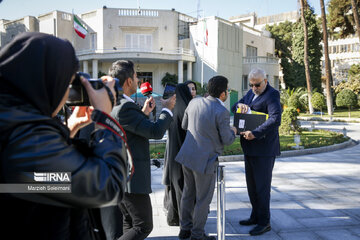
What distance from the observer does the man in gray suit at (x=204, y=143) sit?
371 centimetres

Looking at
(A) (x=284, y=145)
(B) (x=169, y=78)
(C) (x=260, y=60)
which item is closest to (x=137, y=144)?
(A) (x=284, y=145)

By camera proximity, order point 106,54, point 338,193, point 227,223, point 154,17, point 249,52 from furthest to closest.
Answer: point 249,52
point 154,17
point 106,54
point 338,193
point 227,223

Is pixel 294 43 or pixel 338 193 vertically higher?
pixel 294 43

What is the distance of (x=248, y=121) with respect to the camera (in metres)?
4.38

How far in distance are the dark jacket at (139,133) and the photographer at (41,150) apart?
5.31 ft

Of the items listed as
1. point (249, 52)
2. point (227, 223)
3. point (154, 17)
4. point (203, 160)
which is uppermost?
point (154, 17)

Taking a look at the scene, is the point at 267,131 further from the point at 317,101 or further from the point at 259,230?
the point at 317,101

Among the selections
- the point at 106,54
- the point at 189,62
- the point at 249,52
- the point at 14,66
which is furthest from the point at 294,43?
the point at 14,66

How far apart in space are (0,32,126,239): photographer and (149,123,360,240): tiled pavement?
311 cm

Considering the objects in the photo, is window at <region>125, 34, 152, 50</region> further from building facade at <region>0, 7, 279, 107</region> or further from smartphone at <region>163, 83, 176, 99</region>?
smartphone at <region>163, 83, 176, 99</region>

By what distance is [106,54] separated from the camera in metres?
29.4

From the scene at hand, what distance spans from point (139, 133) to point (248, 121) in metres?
1.90

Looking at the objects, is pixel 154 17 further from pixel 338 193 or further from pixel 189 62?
pixel 338 193

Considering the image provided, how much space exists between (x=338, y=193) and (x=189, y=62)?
26821 mm
